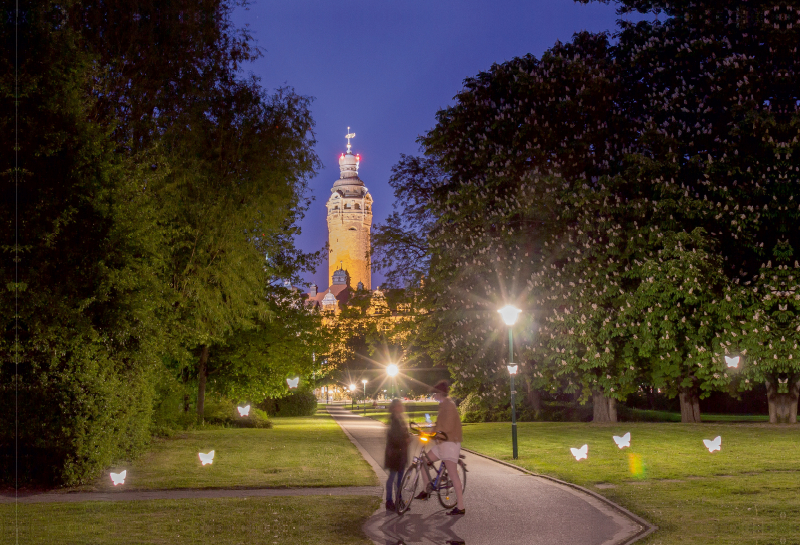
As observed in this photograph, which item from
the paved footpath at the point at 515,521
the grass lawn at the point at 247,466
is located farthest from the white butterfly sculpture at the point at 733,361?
the paved footpath at the point at 515,521

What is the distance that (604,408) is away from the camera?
34.4 m

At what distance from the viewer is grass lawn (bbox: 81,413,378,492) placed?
15227mm

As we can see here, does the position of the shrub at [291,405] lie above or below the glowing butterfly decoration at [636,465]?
above

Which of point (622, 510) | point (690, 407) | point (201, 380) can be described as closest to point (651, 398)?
point (690, 407)

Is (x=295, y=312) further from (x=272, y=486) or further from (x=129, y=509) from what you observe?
(x=129, y=509)

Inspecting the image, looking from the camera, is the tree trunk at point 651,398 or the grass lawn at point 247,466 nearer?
the grass lawn at point 247,466

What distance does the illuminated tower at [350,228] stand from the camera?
147125 millimetres

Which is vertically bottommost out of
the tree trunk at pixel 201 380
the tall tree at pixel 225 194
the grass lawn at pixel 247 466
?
the grass lawn at pixel 247 466

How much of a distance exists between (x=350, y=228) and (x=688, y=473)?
446 ft

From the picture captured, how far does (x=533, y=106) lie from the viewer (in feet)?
99.5

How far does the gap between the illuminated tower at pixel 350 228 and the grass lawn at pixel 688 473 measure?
118m

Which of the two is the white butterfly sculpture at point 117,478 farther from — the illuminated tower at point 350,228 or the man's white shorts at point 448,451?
the illuminated tower at point 350,228

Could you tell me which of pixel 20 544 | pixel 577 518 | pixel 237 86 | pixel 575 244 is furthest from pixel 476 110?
pixel 20 544

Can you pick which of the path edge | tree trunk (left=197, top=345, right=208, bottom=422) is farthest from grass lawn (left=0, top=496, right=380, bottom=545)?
tree trunk (left=197, top=345, right=208, bottom=422)
